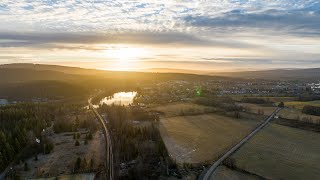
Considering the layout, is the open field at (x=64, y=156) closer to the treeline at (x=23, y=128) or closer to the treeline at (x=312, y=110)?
the treeline at (x=23, y=128)

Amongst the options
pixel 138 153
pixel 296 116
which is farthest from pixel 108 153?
pixel 296 116

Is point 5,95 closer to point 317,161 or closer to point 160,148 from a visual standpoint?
point 160,148

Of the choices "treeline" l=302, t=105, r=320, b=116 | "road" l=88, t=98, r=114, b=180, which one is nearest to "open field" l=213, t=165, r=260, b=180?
"road" l=88, t=98, r=114, b=180

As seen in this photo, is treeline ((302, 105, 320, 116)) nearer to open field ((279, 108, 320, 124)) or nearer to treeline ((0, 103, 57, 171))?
open field ((279, 108, 320, 124))

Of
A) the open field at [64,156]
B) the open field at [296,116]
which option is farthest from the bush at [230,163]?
the open field at [296,116]

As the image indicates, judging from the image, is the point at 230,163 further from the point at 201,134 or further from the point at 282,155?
the point at 201,134
